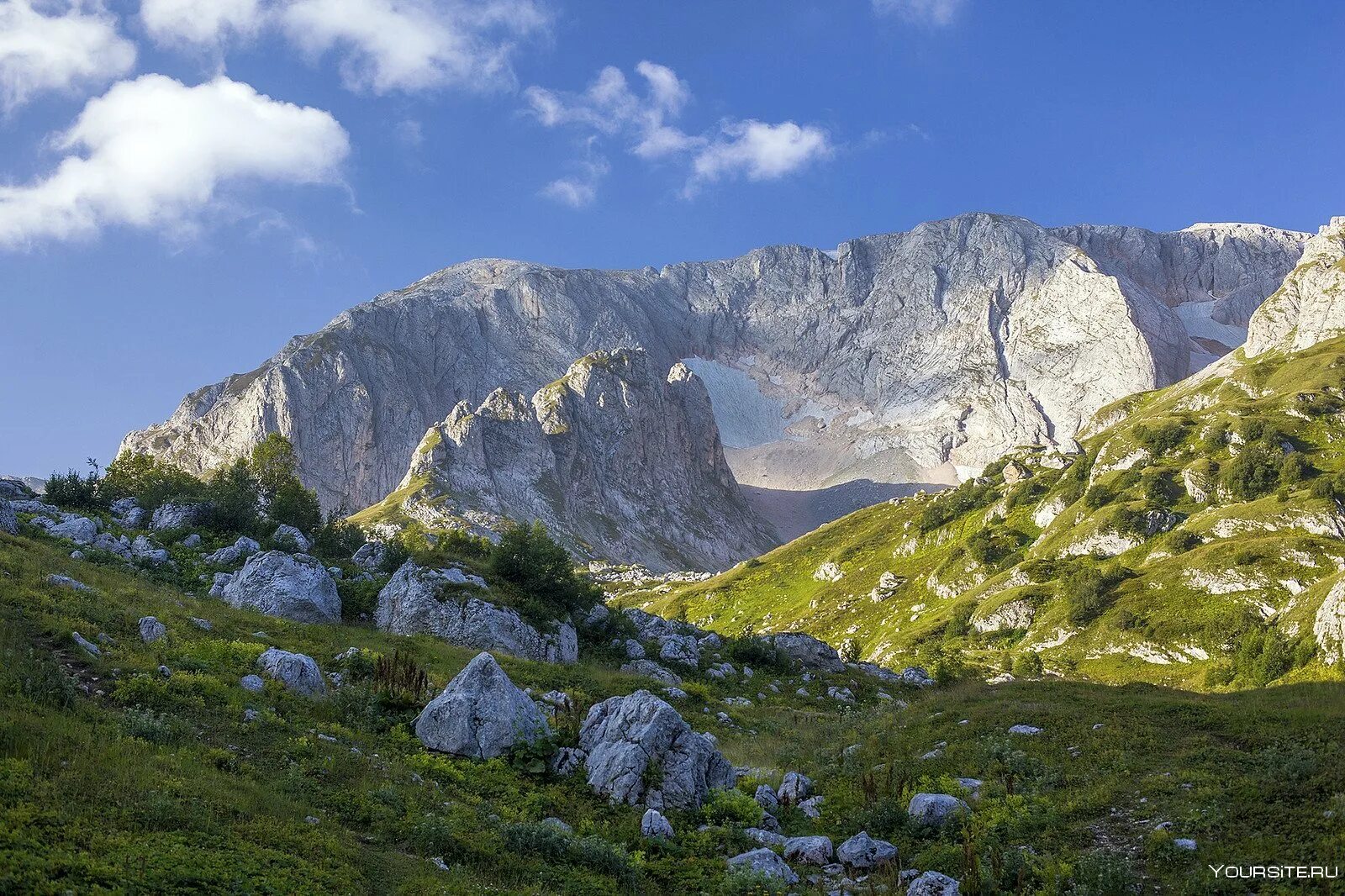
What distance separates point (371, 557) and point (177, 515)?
11409mm

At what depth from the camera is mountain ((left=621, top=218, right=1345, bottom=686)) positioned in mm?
67938

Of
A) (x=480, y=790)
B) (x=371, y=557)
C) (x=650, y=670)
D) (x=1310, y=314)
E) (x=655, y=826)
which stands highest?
(x=1310, y=314)

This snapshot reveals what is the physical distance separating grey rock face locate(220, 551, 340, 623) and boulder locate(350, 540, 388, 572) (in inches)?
317

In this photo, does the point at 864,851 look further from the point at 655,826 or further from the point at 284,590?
the point at 284,590

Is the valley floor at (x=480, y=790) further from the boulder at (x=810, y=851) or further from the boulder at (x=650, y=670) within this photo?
the boulder at (x=650, y=670)

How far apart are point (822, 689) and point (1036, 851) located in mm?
30156

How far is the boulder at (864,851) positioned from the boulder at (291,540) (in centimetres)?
3619

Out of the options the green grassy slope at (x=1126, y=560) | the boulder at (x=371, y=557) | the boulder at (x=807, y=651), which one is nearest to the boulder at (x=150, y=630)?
the boulder at (x=371, y=557)

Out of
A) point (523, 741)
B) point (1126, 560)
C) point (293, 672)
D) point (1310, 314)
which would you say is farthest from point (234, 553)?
point (1310, 314)

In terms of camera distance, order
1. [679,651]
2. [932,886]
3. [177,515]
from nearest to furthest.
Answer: [932,886], [679,651], [177,515]

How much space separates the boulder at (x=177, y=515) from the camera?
44.6 meters

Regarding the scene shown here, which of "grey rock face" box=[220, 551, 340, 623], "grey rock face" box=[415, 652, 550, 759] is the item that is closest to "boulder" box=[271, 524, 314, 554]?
"grey rock face" box=[220, 551, 340, 623]

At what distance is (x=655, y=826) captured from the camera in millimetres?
17172

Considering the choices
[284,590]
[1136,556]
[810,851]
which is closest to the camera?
[810,851]
